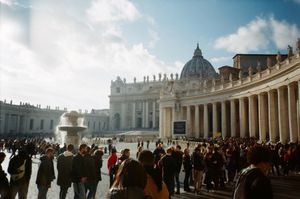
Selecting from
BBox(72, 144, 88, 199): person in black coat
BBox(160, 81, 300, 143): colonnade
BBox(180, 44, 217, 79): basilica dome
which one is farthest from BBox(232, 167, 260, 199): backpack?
BBox(180, 44, 217, 79): basilica dome

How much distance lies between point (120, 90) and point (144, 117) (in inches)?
702

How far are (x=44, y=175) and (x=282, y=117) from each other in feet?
93.8

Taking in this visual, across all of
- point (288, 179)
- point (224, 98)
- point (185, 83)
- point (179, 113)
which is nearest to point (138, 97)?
point (185, 83)

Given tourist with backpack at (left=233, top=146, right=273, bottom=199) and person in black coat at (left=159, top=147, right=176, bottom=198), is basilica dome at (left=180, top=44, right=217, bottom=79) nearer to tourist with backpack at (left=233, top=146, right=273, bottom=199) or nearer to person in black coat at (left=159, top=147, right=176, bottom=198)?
person in black coat at (left=159, top=147, right=176, bottom=198)

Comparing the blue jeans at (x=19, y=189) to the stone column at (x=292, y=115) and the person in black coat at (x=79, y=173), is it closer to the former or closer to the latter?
the person in black coat at (x=79, y=173)

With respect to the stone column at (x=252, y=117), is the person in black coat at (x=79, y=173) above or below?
below

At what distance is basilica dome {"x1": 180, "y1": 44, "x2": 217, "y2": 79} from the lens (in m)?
110

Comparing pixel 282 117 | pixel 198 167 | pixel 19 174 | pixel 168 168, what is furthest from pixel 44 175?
pixel 282 117

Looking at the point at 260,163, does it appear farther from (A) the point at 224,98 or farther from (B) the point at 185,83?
(B) the point at 185,83

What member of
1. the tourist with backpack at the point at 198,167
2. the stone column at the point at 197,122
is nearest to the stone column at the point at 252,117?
the stone column at the point at 197,122

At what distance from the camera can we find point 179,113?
55938 millimetres

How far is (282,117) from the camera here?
31.3m

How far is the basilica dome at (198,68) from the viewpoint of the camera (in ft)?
359

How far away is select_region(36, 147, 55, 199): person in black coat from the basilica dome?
99826 mm
